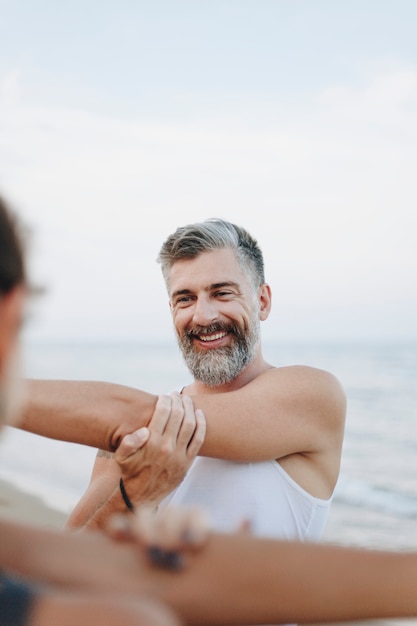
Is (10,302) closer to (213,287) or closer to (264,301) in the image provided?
(213,287)

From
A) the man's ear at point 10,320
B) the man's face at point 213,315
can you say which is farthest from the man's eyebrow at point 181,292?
the man's ear at point 10,320

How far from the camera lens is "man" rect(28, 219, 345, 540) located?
2.38 meters

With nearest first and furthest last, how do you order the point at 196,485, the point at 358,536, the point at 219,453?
the point at 219,453 < the point at 196,485 < the point at 358,536

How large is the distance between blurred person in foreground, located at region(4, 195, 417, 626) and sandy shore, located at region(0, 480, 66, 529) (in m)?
7.16

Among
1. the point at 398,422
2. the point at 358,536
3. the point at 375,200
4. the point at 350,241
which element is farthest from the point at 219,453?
the point at 350,241

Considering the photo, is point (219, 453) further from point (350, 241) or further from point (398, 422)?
point (350, 241)

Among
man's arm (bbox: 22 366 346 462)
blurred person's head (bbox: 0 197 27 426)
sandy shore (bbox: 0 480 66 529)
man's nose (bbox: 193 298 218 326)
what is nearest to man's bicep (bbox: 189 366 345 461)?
man's arm (bbox: 22 366 346 462)

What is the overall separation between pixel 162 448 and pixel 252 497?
1.32 ft

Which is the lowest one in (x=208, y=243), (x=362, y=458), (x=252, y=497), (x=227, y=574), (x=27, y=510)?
(x=362, y=458)

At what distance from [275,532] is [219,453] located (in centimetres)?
34

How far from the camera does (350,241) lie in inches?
Answer: 1185

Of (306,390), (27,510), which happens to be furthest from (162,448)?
(27,510)

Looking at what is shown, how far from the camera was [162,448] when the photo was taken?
7.62ft

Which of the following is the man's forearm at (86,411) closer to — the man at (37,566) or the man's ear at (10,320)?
the man at (37,566)
